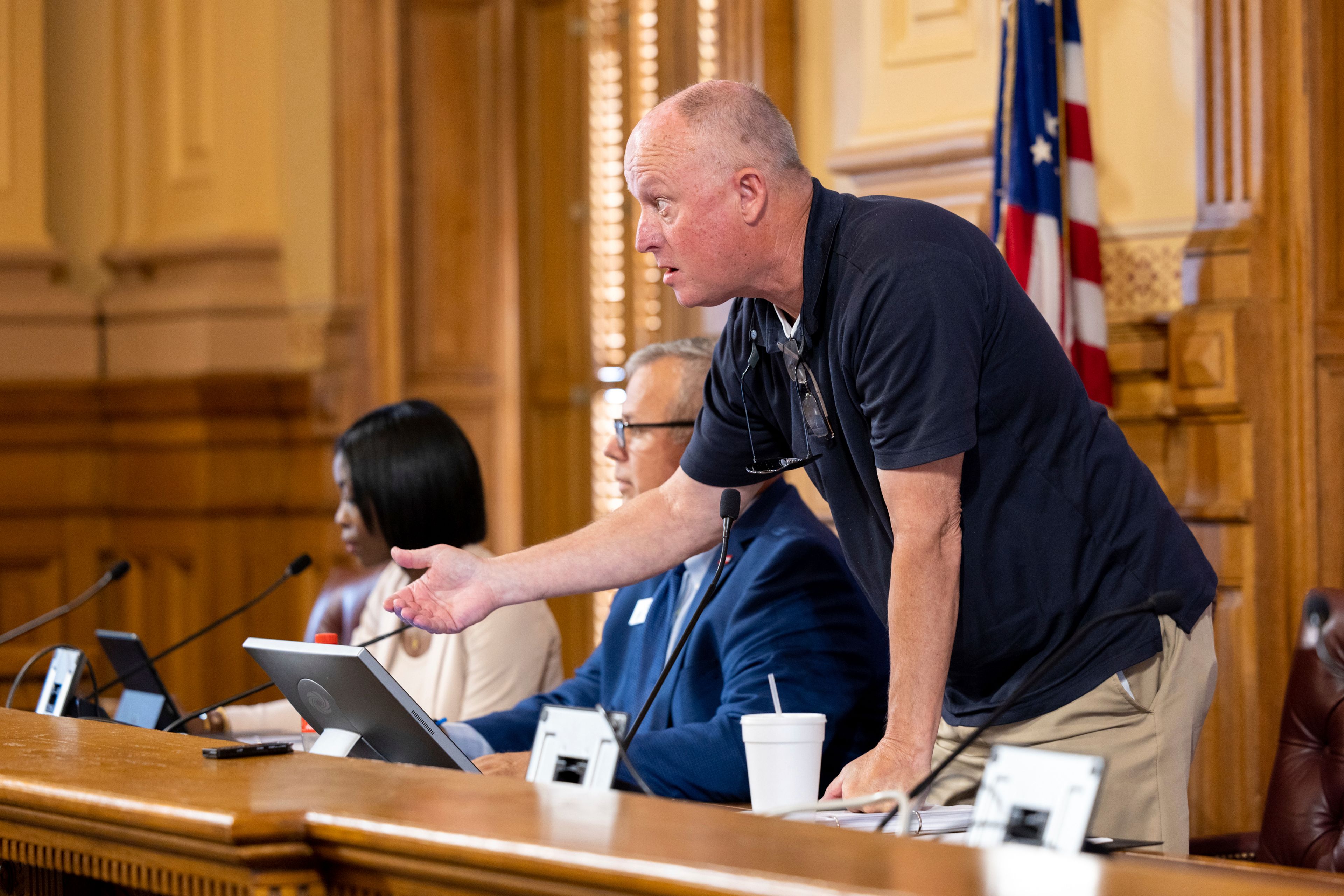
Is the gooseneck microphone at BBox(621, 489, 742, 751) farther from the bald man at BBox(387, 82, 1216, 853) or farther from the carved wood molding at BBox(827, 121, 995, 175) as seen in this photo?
the carved wood molding at BBox(827, 121, 995, 175)

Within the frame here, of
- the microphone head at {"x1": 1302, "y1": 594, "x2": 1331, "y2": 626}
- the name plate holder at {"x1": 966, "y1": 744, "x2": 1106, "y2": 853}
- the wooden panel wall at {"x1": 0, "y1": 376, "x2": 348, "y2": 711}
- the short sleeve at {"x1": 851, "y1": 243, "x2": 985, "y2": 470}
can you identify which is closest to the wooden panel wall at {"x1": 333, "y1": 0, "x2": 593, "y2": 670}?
the wooden panel wall at {"x1": 0, "y1": 376, "x2": 348, "y2": 711}

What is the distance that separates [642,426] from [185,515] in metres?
3.23

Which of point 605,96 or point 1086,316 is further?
point 605,96

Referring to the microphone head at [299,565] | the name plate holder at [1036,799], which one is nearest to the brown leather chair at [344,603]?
the microphone head at [299,565]

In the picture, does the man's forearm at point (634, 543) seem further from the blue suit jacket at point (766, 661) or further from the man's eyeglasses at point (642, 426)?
the man's eyeglasses at point (642, 426)

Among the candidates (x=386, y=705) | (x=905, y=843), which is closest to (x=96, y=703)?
(x=386, y=705)

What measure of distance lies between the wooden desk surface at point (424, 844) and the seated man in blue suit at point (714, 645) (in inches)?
29.7

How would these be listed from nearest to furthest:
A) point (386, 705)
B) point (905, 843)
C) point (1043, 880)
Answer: point (1043, 880)
point (905, 843)
point (386, 705)

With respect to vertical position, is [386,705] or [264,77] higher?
[264,77]

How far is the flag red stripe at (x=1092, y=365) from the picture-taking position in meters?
3.45

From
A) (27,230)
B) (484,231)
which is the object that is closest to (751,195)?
(484,231)

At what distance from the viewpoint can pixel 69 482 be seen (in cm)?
559

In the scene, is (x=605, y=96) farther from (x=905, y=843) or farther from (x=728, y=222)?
(x=905, y=843)

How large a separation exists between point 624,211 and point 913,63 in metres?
1.83
